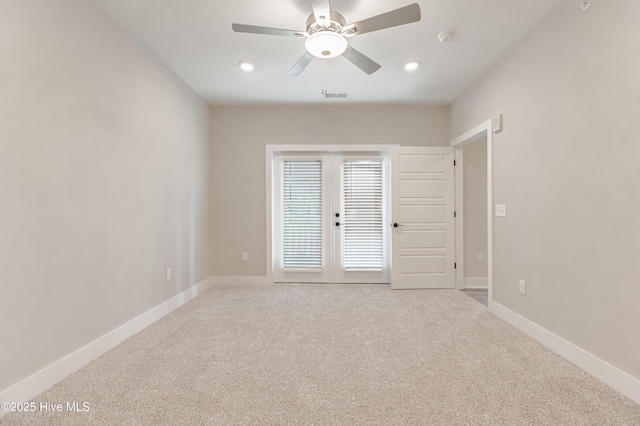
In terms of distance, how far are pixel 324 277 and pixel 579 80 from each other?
3.49m

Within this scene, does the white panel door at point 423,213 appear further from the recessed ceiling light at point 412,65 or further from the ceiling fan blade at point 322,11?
the ceiling fan blade at point 322,11

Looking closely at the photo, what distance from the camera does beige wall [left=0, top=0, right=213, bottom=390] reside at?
1601mm

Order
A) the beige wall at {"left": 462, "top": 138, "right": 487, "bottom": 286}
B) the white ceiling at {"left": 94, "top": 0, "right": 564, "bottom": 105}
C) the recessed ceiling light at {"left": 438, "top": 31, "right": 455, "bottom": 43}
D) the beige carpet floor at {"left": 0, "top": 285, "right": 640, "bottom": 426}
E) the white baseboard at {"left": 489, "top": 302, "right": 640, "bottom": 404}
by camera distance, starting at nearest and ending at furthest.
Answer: the beige carpet floor at {"left": 0, "top": 285, "right": 640, "bottom": 426} → the white baseboard at {"left": 489, "top": 302, "right": 640, "bottom": 404} → the white ceiling at {"left": 94, "top": 0, "right": 564, "bottom": 105} → the recessed ceiling light at {"left": 438, "top": 31, "right": 455, "bottom": 43} → the beige wall at {"left": 462, "top": 138, "right": 487, "bottom": 286}

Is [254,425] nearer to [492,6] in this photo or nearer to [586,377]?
[586,377]

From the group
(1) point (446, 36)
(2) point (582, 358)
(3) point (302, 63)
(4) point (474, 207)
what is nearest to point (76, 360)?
(3) point (302, 63)

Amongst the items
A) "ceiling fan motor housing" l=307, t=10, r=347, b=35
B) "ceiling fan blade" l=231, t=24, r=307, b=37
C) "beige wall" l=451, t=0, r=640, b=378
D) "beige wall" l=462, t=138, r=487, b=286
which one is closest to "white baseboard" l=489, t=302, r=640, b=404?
"beige wall" l=451, t=0, r=640, b=378

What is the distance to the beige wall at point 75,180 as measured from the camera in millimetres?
1601

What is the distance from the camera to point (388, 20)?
1.85 m

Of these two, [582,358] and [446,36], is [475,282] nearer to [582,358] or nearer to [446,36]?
[582,358]

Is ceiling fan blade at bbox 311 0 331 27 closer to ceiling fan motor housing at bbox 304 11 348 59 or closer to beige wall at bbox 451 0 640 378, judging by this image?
ceiling fan motor housing at bbox 304 11 348 59

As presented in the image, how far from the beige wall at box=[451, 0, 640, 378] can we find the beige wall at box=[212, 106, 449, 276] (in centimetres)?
147

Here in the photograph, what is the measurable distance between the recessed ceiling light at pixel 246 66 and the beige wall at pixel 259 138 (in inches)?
45.6

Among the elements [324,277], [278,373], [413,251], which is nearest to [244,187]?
[324,277]

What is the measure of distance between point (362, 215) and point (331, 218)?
18.5 inches
